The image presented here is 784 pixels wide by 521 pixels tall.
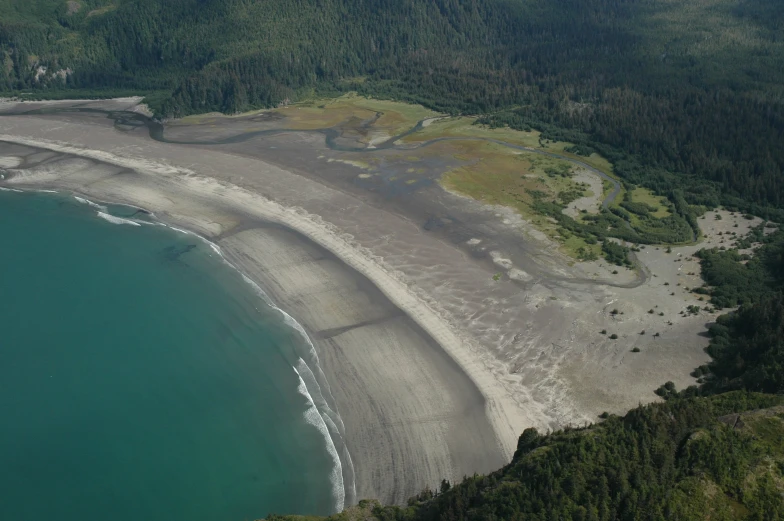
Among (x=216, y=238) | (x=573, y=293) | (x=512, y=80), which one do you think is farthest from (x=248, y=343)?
(x=512, y=80)

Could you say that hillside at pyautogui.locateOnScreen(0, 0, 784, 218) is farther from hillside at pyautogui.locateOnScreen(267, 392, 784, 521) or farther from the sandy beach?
hillside at pyautogui.locateOnScreen(267, 392, 784, 521)

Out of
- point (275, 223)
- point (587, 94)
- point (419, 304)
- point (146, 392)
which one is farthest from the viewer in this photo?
point (587, 94)

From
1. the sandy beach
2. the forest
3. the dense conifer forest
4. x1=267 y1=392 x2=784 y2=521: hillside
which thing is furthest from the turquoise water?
the dense conifer forest

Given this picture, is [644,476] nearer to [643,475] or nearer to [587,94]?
[643,475]

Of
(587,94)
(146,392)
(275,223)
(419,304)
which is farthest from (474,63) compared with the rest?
Answer: (146,392)

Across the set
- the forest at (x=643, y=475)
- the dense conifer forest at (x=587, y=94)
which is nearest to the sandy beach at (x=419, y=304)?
the dense conifer forest at (x=587, y=94)

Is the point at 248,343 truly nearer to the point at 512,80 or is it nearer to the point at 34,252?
the point at 34,252
